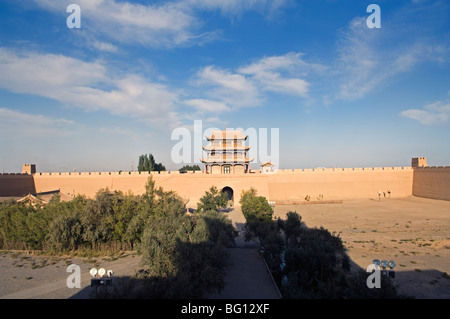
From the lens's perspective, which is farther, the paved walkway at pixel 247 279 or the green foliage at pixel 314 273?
the paved walkway at pixel 247 279

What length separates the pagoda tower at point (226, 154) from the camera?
27.8 meters

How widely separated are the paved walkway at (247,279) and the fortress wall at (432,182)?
26.2 m

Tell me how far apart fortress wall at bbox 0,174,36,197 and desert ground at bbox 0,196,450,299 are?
20.4 m

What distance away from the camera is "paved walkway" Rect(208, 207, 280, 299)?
6.76m

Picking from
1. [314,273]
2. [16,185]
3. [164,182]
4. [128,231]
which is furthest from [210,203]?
[16,185]

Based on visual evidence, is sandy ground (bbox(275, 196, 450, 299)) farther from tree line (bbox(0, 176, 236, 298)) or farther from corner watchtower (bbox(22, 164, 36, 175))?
corner watchtower (bbox(22, 164, 36, 175))

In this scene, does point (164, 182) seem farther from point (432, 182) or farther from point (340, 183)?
point (432, 182)

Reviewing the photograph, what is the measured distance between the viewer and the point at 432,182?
91.0 ft

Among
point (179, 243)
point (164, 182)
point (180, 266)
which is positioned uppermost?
point (164, 182)

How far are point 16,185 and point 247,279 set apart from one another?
30.8 metres

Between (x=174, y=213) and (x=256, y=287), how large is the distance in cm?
646

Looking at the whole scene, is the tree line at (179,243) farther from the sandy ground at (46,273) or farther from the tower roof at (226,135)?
the tower roof at (226,135)

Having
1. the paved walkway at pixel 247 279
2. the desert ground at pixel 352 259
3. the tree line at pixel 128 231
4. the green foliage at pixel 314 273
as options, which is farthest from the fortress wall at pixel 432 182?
the tree line at pixel 128 231
